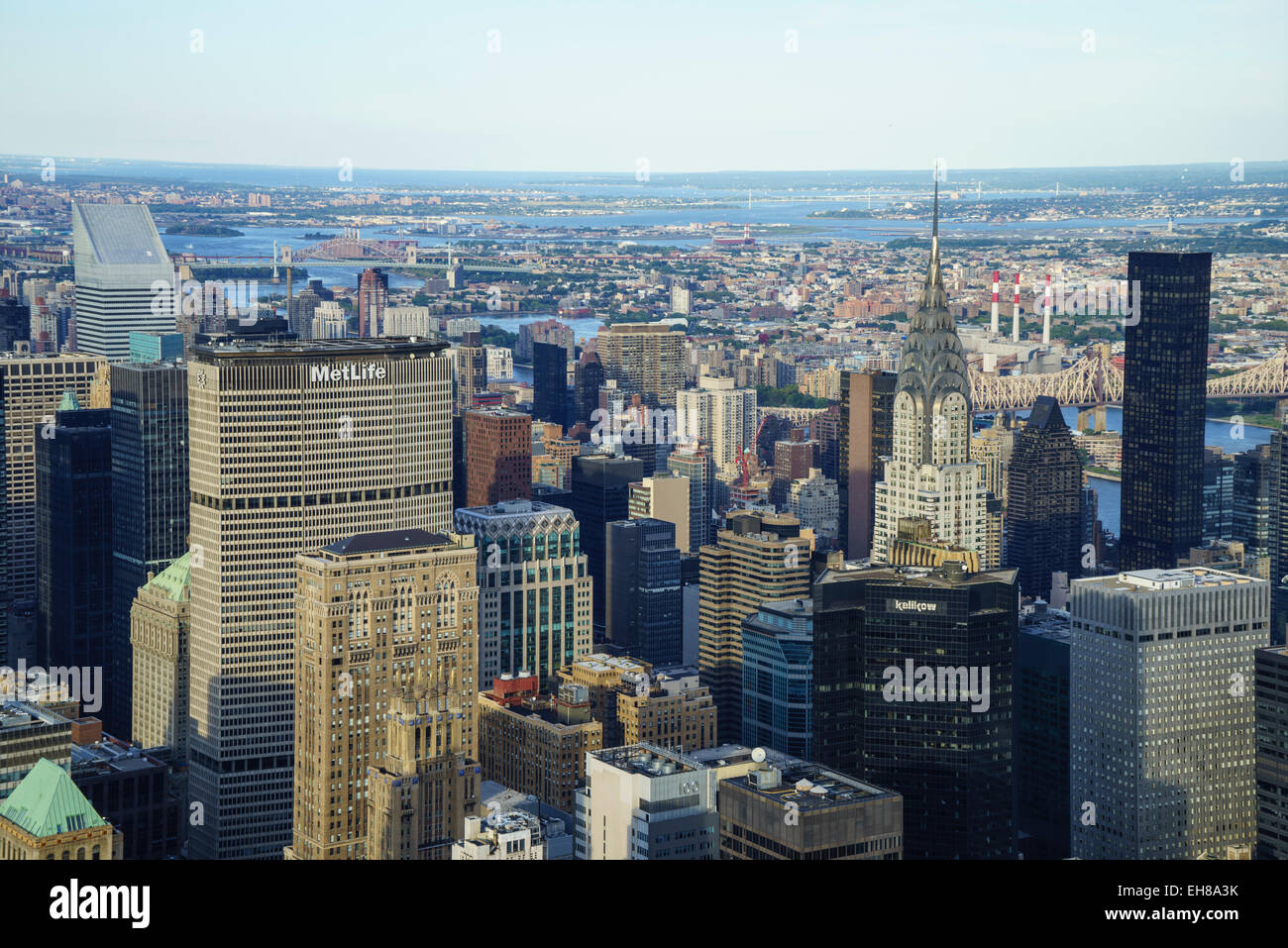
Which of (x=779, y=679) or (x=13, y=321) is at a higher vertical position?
(x=13, y=321)

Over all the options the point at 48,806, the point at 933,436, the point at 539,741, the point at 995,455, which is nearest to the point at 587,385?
the point at 995,455

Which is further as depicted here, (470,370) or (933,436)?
(470,370)

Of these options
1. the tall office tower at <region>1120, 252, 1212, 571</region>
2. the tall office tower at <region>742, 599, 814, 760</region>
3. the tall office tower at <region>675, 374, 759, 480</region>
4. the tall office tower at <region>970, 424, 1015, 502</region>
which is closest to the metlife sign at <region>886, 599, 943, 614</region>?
the tall office tower at <region>742, 599, 814, 760</region>

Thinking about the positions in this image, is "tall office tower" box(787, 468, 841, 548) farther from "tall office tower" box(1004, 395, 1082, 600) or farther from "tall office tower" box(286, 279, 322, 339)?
"tall office tower" box(286, 279, 322, 339)

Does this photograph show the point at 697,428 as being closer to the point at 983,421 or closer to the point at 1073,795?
the point at 983,421

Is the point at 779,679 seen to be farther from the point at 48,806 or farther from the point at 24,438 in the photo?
the point at 24,438

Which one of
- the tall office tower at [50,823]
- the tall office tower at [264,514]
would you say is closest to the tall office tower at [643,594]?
the tall office tower at [264,514]
